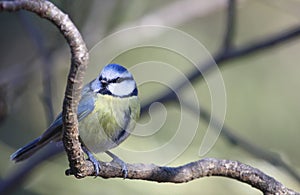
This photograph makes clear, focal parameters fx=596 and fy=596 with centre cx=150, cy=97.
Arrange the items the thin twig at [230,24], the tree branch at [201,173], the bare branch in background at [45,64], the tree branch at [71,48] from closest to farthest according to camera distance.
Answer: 1. the tree branch at [71,48]
2. the tree branch at [201,173]
3. the bare branch in background at [45,64]
4. the thin twig at [230,24]

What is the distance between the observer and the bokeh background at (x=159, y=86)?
2691mm

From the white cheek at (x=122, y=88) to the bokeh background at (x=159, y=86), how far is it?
0.45m

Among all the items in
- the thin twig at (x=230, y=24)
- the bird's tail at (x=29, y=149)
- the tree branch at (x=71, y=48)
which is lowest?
the bird's tail at (x=29, y=149)

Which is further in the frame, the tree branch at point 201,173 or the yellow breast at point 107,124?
the yellow breast at point 107,124

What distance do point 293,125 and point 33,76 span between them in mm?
1740

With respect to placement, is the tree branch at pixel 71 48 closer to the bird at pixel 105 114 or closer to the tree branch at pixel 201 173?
the tree branch at pixel 201 173

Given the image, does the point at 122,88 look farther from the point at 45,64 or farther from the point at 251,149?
the point at 251,149

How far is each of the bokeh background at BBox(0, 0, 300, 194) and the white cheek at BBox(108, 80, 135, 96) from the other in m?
0.45

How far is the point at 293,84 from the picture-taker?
404cm

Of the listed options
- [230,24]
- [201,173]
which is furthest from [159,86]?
[201,173]

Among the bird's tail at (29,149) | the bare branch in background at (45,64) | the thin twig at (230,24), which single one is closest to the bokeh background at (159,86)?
the bare branch in background at (45,64)

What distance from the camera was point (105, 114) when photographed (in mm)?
1819

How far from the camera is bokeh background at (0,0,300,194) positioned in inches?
106

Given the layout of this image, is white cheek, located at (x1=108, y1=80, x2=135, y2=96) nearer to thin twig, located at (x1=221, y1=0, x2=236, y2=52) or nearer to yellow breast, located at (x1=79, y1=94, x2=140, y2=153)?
yellow breast, located at (x1=79, y1=94, x2=140, y2=153)
